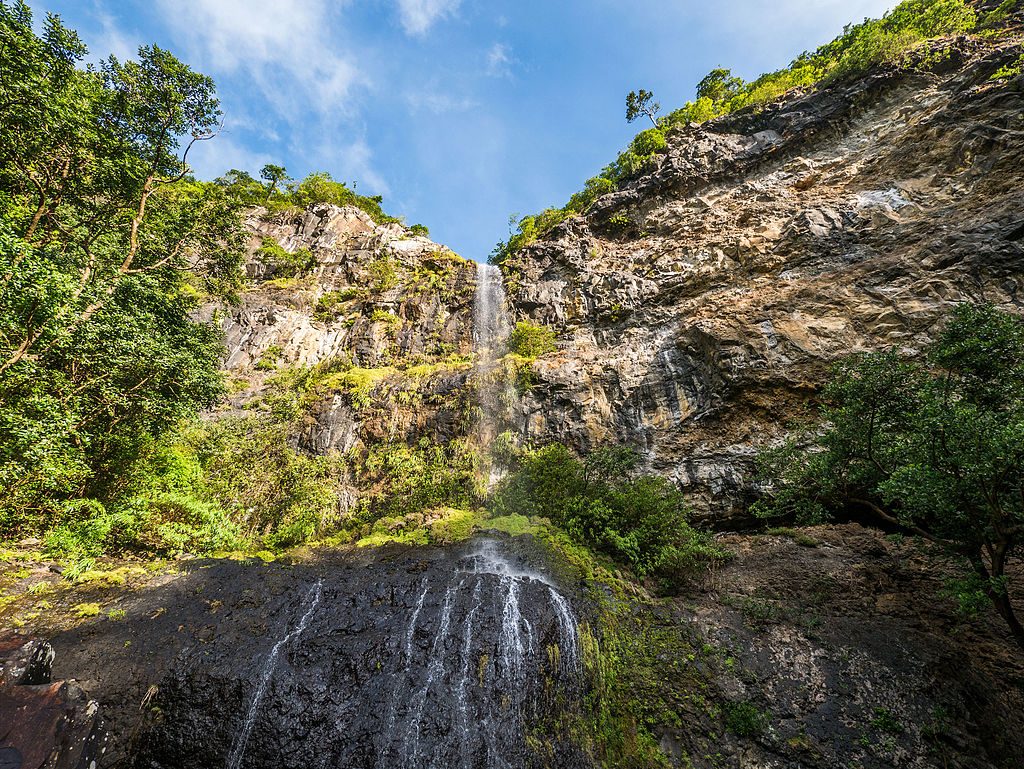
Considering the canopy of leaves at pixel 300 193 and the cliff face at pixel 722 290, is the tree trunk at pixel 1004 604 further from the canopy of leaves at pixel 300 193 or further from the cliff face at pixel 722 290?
the canopy of leaves at pixel 300 193

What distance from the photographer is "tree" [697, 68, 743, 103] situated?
1054 inches

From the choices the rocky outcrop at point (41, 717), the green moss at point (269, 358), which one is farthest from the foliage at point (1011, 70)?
the green moss at point (269, 358)

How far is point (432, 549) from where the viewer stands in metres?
11.0

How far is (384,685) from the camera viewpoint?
6.34 metres

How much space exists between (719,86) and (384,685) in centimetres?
3729

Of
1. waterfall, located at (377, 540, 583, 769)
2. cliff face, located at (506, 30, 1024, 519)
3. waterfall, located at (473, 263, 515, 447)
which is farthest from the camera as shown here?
waterfall, located at (473, 263, 515, 447)

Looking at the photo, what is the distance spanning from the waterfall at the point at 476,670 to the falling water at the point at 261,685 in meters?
1.94

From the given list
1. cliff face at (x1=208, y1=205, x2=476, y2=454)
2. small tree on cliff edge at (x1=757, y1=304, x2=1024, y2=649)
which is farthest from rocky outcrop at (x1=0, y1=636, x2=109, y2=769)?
small tree on cliff edge at (x1=757, y1=304, x2=1024, y2=649)

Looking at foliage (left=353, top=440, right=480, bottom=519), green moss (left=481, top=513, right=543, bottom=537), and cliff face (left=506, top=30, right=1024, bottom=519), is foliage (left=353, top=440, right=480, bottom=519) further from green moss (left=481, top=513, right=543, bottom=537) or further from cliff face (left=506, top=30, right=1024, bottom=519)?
cliff face (left=506, top=30, right=1024, bottom=519)

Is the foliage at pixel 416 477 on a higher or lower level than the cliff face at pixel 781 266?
lower

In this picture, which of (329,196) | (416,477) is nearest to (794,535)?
(416,477)

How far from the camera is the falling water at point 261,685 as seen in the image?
18.0ft

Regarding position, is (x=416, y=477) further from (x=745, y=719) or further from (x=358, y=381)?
(x=745, y=719)

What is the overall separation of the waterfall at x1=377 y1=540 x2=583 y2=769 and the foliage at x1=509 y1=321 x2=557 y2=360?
11035 millimetres
